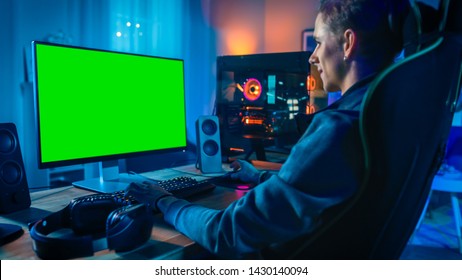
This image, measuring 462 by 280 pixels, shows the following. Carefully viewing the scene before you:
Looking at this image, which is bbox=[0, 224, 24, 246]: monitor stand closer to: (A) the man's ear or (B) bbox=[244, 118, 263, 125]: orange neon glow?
(A) the man's ear

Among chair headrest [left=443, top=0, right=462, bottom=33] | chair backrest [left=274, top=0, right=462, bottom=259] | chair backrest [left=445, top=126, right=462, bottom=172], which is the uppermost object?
chair headrest [left=443, top=0, right=462, bottom=33]

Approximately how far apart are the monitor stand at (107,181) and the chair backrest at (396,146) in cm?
68

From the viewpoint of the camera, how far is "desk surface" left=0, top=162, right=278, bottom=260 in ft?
2.19

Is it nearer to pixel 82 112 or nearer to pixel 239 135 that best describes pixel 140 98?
pixel 82 112

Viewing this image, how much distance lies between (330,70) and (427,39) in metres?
0.19

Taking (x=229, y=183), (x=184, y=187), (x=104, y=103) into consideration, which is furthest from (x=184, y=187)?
(x=104, y=103)

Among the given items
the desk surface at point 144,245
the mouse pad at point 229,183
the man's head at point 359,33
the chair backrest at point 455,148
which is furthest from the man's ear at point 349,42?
the chair backrest at point 455,148

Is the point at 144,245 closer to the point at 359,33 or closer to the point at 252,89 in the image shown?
the point at 359,33

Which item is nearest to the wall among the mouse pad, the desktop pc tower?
the desktop pc tower

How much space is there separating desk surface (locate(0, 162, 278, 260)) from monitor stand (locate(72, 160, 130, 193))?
33 mm

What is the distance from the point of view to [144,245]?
2.31 feet

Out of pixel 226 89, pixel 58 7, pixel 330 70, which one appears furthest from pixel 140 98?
pixel 58 7
